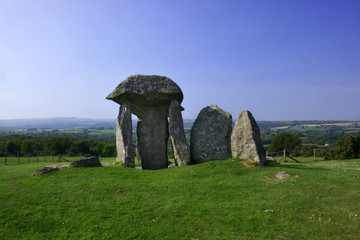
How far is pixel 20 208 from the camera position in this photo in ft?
29.9

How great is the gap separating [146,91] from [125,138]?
3.70 m

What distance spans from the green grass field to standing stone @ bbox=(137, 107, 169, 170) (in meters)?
4.79

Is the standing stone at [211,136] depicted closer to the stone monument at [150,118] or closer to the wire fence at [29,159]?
the stone monument at [150,118]

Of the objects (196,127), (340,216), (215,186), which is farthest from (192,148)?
(340,216)

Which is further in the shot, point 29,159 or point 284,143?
point 284,143

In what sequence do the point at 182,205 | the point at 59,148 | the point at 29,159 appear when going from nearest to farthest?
the point at 182,205
the point at 29,159
the point at 59,148

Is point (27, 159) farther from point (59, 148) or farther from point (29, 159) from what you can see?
A: point (59, 148)

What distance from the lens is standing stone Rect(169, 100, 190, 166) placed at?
16406 mm

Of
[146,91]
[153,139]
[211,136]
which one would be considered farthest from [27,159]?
[211,136]

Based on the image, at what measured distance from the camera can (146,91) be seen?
17031 millimetres

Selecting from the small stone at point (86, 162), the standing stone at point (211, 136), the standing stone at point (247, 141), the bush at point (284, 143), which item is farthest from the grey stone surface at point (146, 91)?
the bush at point (284, 143)

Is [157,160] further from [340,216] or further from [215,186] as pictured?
[340,216]

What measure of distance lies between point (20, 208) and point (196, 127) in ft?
38.2

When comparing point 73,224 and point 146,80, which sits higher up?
point 146,80
